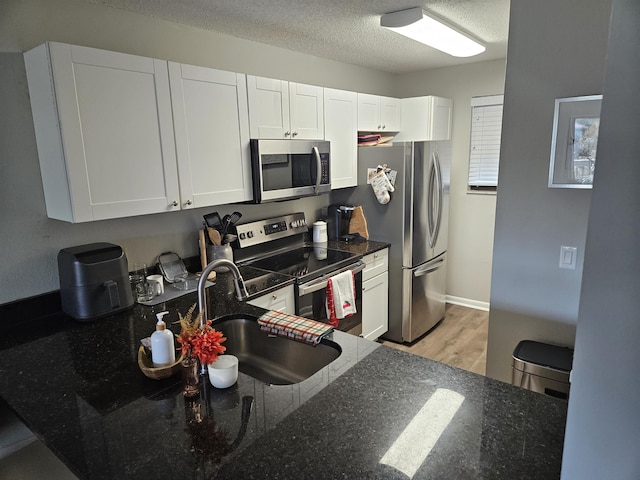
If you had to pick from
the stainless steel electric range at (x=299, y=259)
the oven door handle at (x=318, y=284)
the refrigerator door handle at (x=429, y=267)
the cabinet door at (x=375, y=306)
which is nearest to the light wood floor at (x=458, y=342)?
the cabinet door at (x=375, y=306)

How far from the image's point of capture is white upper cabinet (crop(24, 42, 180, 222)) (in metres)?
1.71

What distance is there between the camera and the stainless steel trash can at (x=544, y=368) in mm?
1879

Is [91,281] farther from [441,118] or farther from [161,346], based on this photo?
[441,118]

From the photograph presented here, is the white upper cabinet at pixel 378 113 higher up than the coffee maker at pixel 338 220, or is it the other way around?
the white upper cabinet at pixel 378 113

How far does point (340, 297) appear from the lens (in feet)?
9.25

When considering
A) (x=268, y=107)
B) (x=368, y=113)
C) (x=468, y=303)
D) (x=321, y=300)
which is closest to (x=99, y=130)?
(x=268, y=107)

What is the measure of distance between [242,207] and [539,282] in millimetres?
1927

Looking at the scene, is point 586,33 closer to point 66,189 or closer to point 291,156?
point 291,156

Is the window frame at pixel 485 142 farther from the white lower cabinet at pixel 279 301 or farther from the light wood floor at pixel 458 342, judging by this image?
the white lower cabinet at pixel 279 301

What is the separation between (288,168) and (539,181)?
1.49 metres

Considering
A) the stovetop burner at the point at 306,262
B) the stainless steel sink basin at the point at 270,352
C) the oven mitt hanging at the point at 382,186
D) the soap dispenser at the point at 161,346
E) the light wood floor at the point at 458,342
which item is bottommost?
the light wood floor at the point at 458,342

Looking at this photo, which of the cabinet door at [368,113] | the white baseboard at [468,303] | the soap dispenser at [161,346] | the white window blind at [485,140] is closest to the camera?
the soap dispenser at [161,346]

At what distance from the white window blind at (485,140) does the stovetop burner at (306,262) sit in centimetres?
181

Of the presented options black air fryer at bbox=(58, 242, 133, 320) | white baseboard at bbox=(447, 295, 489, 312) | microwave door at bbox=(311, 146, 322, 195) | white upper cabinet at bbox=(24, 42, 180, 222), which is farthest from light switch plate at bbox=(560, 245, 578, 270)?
white baseboard at bbox=(447, 295, 489, 312)
